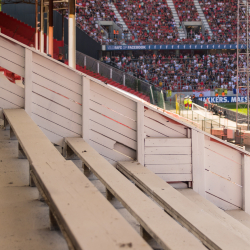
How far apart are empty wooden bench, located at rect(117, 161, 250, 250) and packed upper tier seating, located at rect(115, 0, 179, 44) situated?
111ft

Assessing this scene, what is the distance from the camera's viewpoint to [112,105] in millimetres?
4605

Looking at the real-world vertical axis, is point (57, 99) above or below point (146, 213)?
above

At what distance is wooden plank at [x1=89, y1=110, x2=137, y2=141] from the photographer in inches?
181

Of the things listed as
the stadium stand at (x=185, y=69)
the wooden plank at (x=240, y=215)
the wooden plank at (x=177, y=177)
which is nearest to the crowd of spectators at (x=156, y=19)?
the stadium stand at (x=185, y=69)

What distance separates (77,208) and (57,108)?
113 inches

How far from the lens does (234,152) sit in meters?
4.81

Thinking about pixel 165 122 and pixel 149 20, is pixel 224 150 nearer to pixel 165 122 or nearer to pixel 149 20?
pixel 165 122

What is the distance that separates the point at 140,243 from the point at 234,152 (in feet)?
11.8

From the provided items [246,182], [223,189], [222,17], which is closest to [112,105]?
[223,189]

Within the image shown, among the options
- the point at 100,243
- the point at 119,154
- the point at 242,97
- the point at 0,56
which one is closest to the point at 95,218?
the point at 100,243

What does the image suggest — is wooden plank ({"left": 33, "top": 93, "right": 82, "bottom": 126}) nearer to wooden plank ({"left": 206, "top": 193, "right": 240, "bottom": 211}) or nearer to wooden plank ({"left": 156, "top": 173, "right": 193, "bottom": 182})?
wooden plank ({"left": 156, "top": 173, "right": 193, "bottom": 182})

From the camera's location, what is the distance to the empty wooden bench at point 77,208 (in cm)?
149

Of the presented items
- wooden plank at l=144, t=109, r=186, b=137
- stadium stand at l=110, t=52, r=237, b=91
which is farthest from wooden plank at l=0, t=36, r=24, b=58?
stadium stand at l=110, t=52, r=237, b=91

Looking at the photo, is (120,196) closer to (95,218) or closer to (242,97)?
(95,218)
